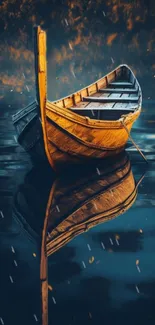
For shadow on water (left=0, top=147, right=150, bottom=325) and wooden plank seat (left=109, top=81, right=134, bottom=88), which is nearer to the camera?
shadow on water (left=0, top=147, right=150, bottom=325)

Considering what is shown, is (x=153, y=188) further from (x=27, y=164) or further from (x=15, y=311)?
(x=15, y=311)

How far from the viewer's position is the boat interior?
15534 mm

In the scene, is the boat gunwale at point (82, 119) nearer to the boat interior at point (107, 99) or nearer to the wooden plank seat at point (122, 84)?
the boat interior at point (107, 99)

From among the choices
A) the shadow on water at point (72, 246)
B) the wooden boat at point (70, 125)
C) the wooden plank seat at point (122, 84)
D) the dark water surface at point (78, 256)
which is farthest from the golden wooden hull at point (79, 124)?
the wooden plank seat at point (122, 84)

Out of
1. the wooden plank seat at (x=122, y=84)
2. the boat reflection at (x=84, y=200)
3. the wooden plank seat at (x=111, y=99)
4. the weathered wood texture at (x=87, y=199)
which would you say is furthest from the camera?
the wooden plank seat at (x=122, y=84)

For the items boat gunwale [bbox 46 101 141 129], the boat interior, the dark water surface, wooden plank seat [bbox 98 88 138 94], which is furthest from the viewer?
wooden plank seat [bbox 98 88 138 94]

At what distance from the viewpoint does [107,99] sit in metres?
16.5

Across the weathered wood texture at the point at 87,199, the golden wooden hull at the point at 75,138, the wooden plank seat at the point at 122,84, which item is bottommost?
the weathered wood texture at the point at 87,199

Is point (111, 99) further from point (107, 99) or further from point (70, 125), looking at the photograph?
point (70, 125)

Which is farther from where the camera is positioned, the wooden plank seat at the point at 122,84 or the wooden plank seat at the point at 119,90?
the wooden plank seat at the point at 122,84

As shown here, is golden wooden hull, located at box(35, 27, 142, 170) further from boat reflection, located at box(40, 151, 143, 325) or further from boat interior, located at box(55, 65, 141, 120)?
boat reflection, located at box(40, 151, 143, 325)

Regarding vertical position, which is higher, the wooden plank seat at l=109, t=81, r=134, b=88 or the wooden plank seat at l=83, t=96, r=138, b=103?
the wooden plank seat at l=109, t=81, r=134, b=88

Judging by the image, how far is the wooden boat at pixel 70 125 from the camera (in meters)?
11.3

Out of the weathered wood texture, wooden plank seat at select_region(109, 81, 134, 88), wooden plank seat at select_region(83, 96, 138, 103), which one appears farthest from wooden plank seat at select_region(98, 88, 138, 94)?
the weathered wood texture
